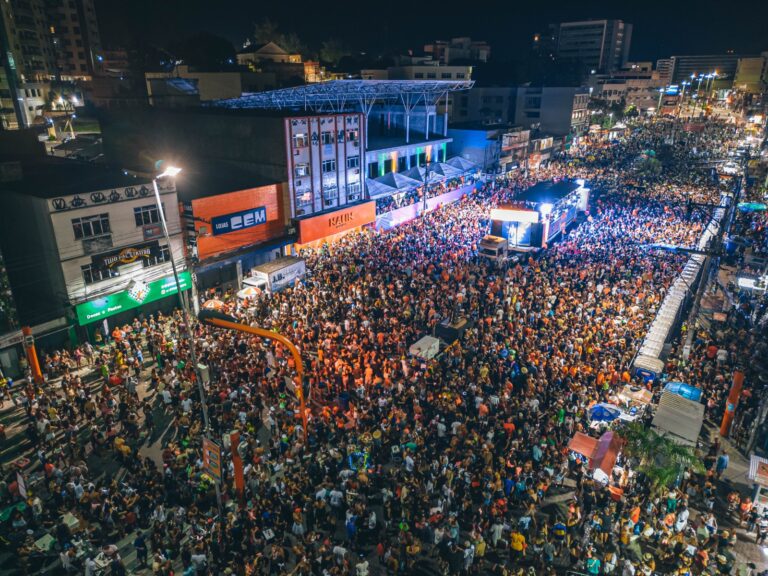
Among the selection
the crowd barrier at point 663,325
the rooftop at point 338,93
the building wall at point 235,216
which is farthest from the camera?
the rooftop at point 338,93

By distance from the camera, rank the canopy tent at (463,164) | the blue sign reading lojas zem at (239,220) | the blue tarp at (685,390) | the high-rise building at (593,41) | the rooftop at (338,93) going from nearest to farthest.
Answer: the blue tarp at (685,390) → the blue sign reading lojas zem at (239,220) → the rooftop at (338,93) → the canopy tent at (463,164) → the high-rise building at (593,41)

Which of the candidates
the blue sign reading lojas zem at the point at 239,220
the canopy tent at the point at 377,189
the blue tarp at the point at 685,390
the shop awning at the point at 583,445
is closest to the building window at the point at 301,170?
the blue sign reading lojas zem at the point at 239,220

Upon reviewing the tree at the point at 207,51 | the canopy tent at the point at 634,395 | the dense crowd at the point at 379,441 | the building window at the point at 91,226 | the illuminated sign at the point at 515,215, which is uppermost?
the tree at the point at 207,51

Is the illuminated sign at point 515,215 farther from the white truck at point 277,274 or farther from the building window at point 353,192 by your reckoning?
the white truck at point 277,274

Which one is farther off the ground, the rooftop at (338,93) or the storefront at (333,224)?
the rooftop at (338,93)

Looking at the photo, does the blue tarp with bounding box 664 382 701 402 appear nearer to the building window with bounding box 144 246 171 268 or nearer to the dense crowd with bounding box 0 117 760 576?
the dense crowd with bounding box 0 117 760 576

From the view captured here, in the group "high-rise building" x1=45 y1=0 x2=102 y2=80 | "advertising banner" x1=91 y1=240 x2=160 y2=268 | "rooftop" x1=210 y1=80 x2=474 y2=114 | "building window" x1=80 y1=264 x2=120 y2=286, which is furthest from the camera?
"high-rise building" x1=45 y1=0 x2=102 y2=80

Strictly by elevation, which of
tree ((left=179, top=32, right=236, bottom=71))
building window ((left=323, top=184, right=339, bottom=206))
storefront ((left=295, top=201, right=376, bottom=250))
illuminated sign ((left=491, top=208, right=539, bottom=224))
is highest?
tree ((left=179, top=32, right=236, bottom=71))

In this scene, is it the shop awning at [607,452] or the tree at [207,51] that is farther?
the tree at [207,51]

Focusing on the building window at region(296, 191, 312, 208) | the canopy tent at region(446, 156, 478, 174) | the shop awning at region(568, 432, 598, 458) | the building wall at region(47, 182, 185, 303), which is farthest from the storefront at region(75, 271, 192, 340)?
the canopy tent at region(446, 156, 478, 174)
